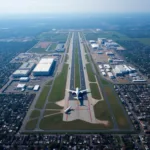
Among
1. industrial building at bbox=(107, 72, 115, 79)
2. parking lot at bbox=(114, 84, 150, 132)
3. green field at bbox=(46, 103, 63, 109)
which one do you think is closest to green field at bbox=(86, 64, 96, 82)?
industrial building at bbox=(107, 72, 115, 79)

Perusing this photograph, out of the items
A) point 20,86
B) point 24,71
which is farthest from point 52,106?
point 24,71

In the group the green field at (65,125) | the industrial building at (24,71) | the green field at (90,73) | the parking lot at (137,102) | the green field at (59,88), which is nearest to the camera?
the green field at (65,125)

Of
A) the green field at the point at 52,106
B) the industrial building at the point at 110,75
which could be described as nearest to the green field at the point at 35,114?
the green field at the point at 52,106

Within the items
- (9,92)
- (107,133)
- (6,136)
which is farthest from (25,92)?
(107,133)

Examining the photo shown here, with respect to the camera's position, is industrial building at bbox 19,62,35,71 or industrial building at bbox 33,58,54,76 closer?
industrial building at bbox 33,58,54,76

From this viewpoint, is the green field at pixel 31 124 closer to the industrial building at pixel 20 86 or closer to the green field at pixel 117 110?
the industrial building at pixel 20 86

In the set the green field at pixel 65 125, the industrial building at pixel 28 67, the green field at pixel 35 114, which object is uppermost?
the green field at pixel 65 125

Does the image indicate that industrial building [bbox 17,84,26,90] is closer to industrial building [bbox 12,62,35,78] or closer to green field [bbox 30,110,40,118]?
industrial building [bbox 12,62,35,78]
